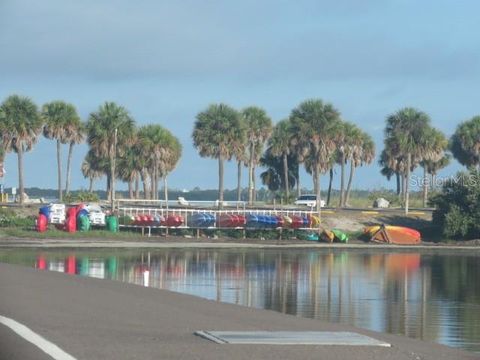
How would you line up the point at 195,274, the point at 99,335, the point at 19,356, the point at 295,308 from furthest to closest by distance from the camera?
the point at 195,274, the point at 295,308, the point at 99,335, the point at 19,356

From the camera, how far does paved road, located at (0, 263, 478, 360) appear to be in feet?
50.1

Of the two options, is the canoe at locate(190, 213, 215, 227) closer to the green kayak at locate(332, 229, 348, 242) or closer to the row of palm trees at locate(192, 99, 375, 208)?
the green kayak at locate(332, 229, 348, 242)

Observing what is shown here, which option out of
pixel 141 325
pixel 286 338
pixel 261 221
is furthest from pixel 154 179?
pixel 286 338

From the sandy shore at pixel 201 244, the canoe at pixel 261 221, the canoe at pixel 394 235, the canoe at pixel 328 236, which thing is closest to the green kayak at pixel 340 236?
the canoe at pixel 328 236

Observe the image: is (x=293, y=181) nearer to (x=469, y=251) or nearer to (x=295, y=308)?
(x=469, y=251)

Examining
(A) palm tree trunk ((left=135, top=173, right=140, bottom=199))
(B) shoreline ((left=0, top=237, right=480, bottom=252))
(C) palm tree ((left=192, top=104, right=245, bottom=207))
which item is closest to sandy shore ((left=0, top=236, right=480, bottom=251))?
(B) shoreline ((left=0, top=237, right=480, bottom=252))

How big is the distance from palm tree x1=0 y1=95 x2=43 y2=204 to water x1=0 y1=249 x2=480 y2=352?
26993 millimetres

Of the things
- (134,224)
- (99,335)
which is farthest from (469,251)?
(99,335)

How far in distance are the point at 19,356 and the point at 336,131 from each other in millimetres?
73887

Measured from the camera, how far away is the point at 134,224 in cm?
6619

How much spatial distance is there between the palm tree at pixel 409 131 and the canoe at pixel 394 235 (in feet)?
51.3

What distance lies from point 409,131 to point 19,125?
102ft

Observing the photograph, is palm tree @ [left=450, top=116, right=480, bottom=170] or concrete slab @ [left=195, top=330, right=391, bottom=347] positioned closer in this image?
concrete slab @ [left=195, top=330, right=391, bottom=347]

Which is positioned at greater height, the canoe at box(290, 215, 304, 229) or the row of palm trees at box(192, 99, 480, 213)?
the row of palm trees at box(192, 99, 480, 213)
